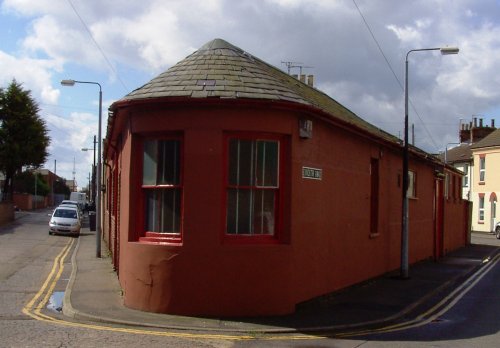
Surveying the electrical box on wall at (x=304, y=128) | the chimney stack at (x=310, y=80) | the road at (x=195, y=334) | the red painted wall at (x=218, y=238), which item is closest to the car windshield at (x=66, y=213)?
the chimney stack at (x=310, y=80)

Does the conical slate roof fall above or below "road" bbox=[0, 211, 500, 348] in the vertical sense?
above

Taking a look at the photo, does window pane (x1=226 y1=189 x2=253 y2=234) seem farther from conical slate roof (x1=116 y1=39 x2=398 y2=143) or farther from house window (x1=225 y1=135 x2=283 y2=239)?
conical slate roof (x1=116 y1=39 x2=398 y2=143)

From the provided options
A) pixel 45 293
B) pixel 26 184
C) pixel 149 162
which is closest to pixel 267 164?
pixel 149 162

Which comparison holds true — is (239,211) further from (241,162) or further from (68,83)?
(68,83)

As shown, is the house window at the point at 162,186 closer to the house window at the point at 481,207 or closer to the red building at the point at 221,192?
the red building at the point at 221,192

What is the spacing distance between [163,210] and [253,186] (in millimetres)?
1689

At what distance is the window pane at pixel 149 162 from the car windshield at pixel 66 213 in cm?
2577

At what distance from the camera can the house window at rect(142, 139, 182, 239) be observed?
34.0 feet

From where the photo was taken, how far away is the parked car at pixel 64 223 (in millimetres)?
33875

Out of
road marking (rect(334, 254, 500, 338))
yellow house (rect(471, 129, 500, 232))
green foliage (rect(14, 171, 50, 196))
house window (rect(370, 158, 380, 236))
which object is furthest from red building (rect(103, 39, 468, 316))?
green foliage (rect(14, 171, 50, 196))

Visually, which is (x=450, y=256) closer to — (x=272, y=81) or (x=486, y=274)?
(x=486, y=274)

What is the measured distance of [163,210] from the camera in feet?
34.4

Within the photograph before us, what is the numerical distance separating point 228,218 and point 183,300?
5.28 ft

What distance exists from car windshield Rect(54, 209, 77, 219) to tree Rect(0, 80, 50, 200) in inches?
756
